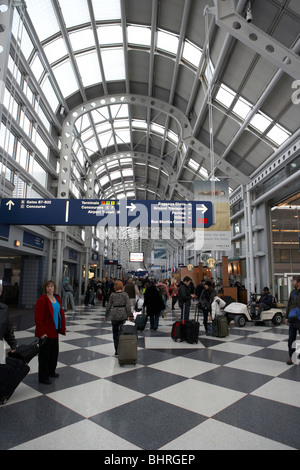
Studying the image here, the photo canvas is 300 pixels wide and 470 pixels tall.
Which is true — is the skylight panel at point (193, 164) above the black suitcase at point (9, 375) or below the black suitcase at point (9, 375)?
above

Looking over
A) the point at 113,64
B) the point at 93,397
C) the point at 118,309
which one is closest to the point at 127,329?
the point at 118,309

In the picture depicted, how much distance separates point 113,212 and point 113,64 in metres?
10.5

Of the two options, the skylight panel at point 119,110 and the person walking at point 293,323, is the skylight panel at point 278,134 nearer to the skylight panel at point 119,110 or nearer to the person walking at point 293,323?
the person walking at point 293,323

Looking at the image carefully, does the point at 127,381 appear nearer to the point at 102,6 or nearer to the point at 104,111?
the point at 102,6

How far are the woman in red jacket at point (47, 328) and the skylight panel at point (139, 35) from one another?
573 inches

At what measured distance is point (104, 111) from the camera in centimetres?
2202

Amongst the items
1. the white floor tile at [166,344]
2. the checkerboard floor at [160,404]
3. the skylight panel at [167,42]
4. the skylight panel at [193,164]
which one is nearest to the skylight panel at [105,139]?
the skylight panel at [193,164]

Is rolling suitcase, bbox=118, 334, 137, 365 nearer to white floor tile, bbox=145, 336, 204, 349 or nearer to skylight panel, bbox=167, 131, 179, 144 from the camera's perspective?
white floor tile, bbox=145, 336, 204, 349

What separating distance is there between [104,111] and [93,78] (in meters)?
4.08

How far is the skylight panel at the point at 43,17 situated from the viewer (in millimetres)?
11875

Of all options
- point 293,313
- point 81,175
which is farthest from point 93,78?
point 293,313

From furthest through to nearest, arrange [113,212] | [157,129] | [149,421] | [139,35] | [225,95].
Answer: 1. [157,129]
2. [139,35]
3. [225,95]
4. [113,212]
5. [149,421]

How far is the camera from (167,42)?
14.2 m

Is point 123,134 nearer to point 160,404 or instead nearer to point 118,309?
point 118,309
